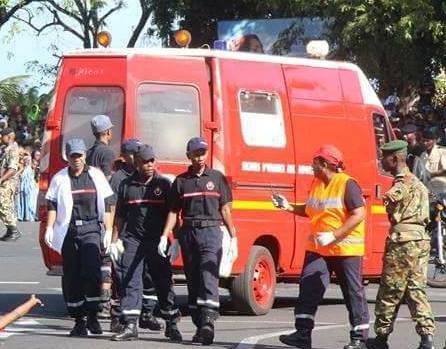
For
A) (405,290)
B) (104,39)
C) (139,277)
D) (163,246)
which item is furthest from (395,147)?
(104,39)

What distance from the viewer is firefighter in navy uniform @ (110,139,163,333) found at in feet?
43.1

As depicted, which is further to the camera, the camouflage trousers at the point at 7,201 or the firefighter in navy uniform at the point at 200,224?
the camouflage trousers at the point at 7,201

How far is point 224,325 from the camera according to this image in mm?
14047

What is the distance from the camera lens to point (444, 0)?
91.9 feet

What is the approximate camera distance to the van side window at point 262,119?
14.8 m

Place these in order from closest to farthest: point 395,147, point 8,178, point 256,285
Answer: point 395,147 → point 256,285 → point 8,178

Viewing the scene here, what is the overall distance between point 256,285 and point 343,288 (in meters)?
3.40

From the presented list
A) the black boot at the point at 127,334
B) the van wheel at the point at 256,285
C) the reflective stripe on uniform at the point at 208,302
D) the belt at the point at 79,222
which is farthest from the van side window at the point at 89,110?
the reflective stripe on uniform at the point at 208,302

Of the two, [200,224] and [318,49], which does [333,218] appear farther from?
[318,49]

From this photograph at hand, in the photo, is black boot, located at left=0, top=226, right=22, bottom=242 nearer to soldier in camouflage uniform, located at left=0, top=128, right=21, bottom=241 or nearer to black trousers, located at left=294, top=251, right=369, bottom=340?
soldier in camouflage uniform, located at left=0, top=128, right=21, bottom=241

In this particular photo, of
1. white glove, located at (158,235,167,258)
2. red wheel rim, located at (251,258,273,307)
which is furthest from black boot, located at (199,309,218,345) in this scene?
red wheel rim, located at (251,258,273,307)

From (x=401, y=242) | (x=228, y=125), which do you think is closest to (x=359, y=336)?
(x=401, y=242)

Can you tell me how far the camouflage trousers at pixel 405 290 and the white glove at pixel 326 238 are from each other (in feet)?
1.73

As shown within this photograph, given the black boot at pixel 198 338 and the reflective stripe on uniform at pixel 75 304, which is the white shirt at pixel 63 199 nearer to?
the reflective stripe on uniform at pixel 75 304
